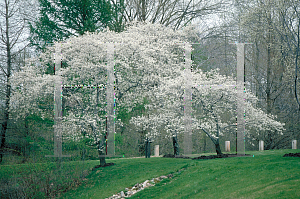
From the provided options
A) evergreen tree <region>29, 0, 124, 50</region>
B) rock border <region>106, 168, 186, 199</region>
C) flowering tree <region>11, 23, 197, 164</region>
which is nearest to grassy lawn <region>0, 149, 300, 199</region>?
rock border <region>106, 168, 186, 199</region>

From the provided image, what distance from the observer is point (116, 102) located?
47.4 ft

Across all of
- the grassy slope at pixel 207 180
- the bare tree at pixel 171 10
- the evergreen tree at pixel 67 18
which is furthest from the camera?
the bare tree at pixel 171 10

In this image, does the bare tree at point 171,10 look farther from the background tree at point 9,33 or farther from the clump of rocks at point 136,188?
the clump of rocks at point 136,188

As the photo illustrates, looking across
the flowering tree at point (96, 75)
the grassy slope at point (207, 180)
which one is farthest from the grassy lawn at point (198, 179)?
the flowering tree at point (96, 75)

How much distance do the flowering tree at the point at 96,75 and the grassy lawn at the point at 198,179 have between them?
1.85m

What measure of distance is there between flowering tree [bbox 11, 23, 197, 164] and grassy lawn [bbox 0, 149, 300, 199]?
6.07 ft

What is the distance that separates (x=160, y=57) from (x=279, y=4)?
6574 mm

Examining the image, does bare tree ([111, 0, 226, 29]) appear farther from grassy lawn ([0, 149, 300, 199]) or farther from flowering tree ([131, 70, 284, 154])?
grassy lawn ([0, 149, 300, 199])

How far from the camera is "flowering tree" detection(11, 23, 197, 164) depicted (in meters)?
Result: 13.3

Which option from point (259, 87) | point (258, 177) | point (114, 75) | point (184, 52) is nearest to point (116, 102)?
point (114, 75)

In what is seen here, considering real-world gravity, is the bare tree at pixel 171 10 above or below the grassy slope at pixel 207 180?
above

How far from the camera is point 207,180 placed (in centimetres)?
916

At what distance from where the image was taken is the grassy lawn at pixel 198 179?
278 inches

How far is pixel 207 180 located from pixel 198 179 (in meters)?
Answer: 0.50
